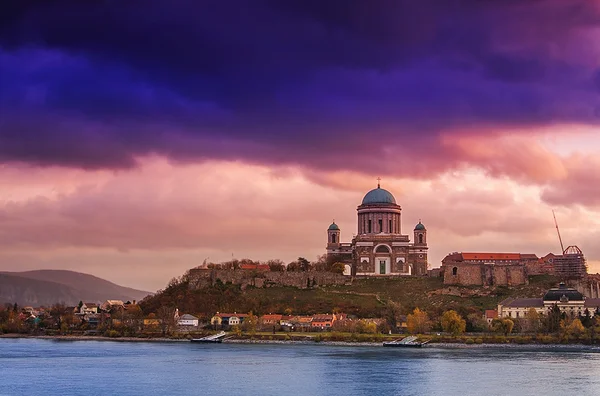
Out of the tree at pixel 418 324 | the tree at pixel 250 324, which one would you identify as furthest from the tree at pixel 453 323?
the tree at pixel 250 324

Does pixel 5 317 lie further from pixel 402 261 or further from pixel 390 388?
pixel 390 388

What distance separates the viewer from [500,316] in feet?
305

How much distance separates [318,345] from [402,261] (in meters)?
24.3

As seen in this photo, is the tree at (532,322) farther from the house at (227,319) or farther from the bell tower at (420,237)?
the house at (227,319)

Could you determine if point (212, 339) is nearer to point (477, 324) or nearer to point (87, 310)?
point (477, 324)

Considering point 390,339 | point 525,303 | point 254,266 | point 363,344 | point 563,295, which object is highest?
point 254,266

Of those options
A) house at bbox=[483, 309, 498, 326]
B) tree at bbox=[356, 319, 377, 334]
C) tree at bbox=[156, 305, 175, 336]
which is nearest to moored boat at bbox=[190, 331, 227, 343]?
tree at bbox=[156, 305, 175, 336]

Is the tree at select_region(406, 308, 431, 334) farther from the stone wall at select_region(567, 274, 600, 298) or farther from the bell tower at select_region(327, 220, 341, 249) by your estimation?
the bell tower at select_region(327, 220, 341, 249)

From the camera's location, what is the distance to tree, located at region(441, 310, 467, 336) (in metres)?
87.1

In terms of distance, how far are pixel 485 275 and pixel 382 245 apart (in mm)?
11948

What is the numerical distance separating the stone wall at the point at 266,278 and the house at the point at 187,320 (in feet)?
21.1

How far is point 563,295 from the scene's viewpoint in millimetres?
93375

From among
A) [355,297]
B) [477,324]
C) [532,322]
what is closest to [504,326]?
[477,324]

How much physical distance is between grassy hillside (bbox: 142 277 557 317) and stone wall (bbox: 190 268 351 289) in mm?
993
